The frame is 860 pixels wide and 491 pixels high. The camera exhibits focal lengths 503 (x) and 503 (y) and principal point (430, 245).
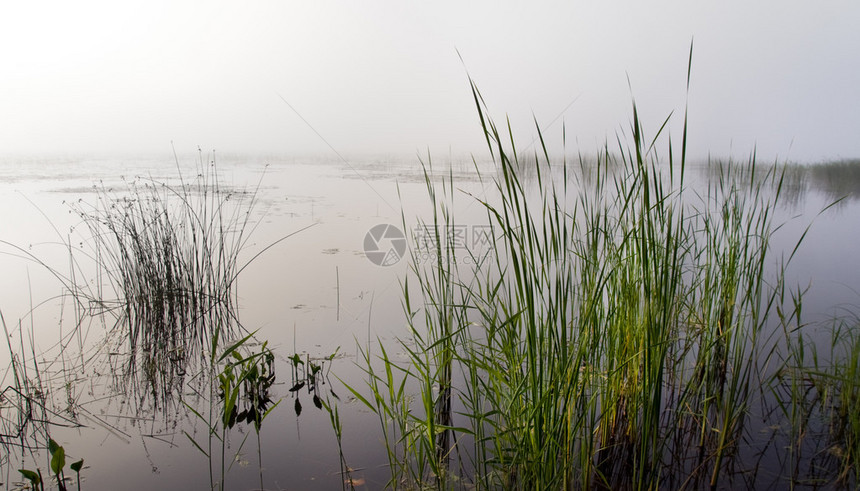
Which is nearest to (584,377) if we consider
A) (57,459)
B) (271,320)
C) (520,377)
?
(520,377)

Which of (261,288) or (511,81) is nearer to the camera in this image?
(261,288)

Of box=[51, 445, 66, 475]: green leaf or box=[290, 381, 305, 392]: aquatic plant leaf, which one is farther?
box=[290, 381, 305, 392]: aquatic plant leaf

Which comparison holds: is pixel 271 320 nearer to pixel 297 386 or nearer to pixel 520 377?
pixel 297 386

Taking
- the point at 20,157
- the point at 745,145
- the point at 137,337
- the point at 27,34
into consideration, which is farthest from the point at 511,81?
the point at 20,157

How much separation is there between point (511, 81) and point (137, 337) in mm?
4087

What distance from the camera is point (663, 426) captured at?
150cm

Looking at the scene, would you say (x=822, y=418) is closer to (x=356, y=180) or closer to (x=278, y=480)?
(x=278, y=480)

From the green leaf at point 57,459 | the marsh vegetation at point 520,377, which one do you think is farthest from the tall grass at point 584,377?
the green leaf at point 57,459

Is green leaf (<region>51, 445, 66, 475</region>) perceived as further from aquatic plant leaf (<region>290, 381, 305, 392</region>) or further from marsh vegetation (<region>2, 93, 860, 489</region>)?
aquatic plant leaf (<region>290, 381, 305, 392</region>)

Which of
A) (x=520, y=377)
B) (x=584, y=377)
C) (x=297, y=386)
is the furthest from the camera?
(x=297, y=386)

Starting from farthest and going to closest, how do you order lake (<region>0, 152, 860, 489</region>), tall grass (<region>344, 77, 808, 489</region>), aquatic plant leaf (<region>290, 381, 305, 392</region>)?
aquatic plant leaf (<region>290, 381, 305, 392</region>) < lake (<region>0, 152, 860, 489</region>) < tall grass (<region>344, 77, 808, 489</region>)

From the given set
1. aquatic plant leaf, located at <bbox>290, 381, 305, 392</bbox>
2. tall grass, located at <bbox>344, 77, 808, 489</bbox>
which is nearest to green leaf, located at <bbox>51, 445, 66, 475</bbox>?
tall grass, located at <bbox>344, 77, 808, 489</bbox>

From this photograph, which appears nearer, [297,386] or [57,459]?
[57,459]

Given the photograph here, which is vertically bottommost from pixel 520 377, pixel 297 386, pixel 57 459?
pixel 297 386
